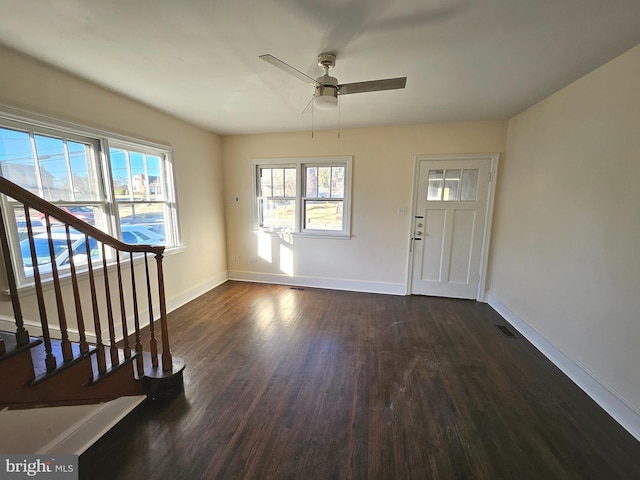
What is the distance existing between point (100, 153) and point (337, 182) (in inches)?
109

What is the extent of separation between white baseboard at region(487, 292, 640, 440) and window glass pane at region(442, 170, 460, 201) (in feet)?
5.46

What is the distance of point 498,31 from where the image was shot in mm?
1610

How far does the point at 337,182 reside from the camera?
401cm

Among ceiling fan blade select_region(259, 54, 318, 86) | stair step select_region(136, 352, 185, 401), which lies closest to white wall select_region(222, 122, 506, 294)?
ceiling fan blade select_region(259, 54, 318, 86)

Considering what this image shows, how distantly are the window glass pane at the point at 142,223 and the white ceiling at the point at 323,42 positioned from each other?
1.15m

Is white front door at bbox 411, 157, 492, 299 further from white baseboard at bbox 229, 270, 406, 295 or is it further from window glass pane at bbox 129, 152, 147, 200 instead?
window glass pane at bbox 129, 152, 147, 200

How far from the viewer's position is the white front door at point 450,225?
3.54m

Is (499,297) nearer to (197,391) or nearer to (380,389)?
(380,389)

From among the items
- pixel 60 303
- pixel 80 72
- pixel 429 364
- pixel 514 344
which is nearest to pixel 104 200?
pixel 80 72

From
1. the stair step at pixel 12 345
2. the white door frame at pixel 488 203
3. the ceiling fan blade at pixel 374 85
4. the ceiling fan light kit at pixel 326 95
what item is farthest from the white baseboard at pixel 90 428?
the white door frame at pixel 488 203

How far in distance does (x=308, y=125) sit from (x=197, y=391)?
3.27 m

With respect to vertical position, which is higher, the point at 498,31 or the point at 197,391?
the point at 498,31

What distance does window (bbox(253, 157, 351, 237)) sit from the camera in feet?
13.1

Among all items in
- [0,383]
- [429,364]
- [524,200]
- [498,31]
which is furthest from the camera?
[524,200]
